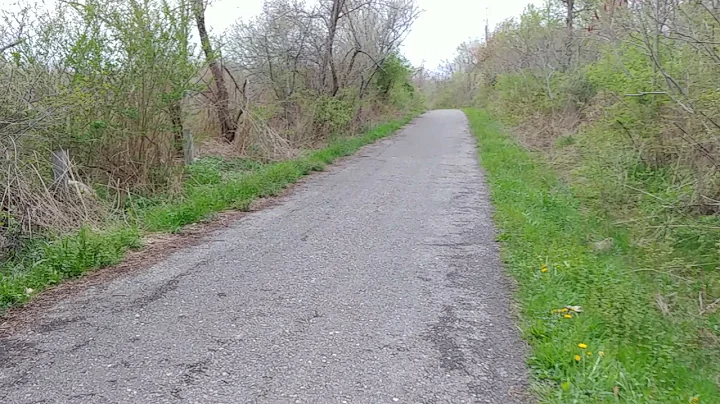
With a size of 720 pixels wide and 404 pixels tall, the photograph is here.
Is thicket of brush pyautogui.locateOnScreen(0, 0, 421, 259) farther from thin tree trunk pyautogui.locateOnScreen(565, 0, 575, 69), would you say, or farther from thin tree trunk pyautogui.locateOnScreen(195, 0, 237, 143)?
thin tree trunk pyautogui.locateOnScreen(565, 0, 575, 69)

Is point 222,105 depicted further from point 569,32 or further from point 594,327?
point 569,32

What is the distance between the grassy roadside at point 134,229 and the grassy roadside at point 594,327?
159 inches

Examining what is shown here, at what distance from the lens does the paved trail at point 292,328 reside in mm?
3133

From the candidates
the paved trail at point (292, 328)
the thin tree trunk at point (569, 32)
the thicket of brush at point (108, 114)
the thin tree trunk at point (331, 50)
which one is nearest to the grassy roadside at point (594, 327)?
the paved trail at point (292, 328)

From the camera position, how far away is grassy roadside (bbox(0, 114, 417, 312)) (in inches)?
192

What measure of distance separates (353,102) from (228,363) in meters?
15.9

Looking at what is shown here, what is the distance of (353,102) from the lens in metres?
18.7

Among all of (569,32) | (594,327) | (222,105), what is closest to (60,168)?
(222,105)

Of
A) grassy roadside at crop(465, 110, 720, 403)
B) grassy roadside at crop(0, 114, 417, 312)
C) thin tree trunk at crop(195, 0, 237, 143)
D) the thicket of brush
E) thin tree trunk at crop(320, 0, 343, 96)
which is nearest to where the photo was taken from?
grassy roadside at crop(465, 110, 720, 403)

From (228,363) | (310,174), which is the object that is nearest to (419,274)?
(228,363)

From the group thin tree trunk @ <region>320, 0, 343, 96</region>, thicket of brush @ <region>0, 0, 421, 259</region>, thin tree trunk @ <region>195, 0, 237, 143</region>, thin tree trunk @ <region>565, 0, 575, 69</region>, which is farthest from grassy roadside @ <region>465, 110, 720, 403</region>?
thin tree trunk @ <region>565, 0, 575, 69</region>

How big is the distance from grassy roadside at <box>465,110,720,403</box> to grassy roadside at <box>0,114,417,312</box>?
4044mm

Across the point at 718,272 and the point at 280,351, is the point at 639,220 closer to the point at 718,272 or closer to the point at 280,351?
the point at 718,272

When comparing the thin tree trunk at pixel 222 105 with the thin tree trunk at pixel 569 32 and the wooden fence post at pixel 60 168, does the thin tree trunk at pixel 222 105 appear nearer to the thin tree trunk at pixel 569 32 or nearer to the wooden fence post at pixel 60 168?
the wooden fence post at pixel 60 168
